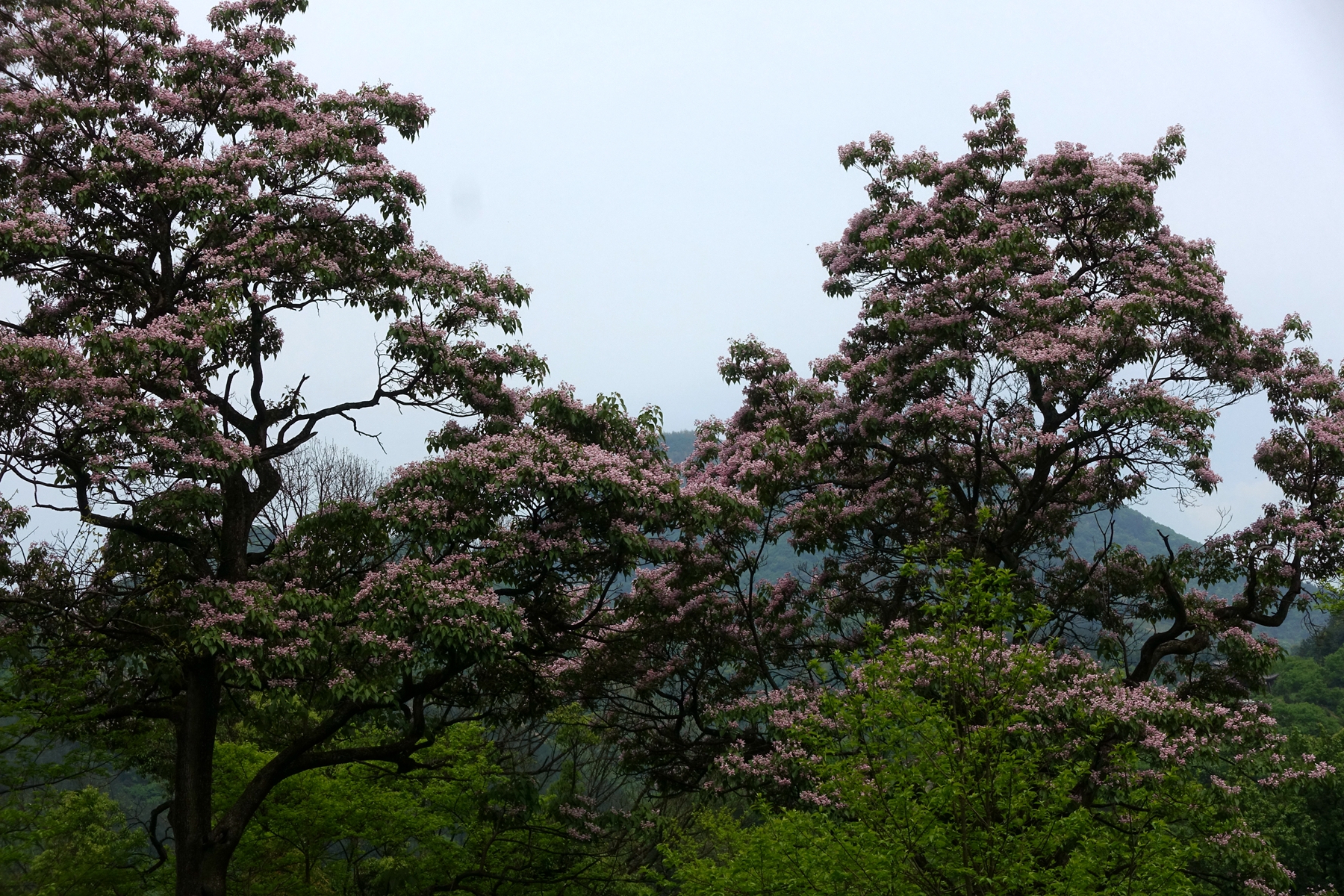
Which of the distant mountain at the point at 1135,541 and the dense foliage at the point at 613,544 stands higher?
the distant mountain at the point at 1135,541

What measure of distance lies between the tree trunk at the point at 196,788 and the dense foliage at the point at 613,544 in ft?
0.18

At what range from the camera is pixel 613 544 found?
42.3 feet

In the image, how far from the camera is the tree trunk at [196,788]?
43.4ft

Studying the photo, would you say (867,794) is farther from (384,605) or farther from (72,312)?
(72,312)

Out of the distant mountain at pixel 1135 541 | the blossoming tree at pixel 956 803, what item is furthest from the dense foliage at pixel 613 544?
the distant mountain at pixel 1135 541

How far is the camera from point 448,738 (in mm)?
18469

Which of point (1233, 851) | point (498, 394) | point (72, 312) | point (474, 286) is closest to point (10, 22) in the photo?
point (72, 312)

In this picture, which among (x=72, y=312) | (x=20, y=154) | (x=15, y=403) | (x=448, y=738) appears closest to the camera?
(x=15, y=403)

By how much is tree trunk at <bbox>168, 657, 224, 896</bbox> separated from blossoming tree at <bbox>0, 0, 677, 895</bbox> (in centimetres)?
3

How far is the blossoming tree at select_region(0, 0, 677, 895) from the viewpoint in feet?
38.9

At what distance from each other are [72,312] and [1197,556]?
17.9 m

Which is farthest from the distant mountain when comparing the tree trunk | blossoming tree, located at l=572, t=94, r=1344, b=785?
the tree trunk

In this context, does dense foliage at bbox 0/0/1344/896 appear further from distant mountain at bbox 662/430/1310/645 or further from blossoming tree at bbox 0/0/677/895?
distant mountain at bbox 662/430/1310/645

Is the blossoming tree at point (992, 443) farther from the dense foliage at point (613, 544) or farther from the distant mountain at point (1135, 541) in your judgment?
the distant mountain at point (1135, 541)
